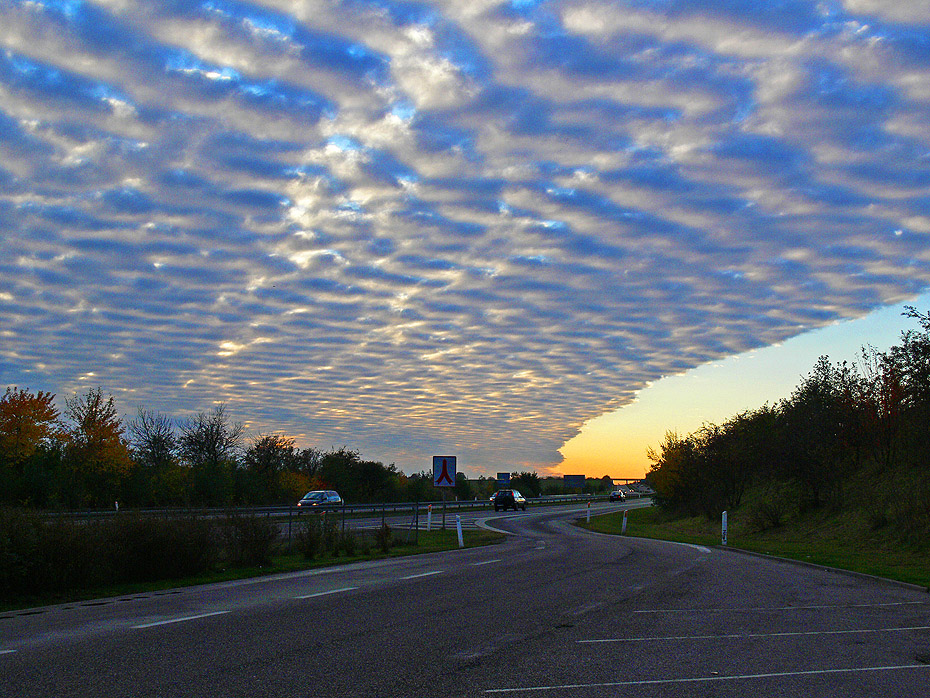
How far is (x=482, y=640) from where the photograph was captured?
9.14 m

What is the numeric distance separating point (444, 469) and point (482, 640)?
75.8 feet

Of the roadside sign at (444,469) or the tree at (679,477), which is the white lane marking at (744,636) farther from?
the tree at (679,477)

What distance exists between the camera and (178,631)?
9688mm

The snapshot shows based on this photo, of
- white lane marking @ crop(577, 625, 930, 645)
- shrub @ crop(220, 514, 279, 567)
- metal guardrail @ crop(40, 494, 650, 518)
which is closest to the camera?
white lane marking @ crop(577, 625, 930, 645)

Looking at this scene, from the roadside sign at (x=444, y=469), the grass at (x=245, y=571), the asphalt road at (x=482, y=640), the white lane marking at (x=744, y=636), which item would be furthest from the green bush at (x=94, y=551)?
the roadside sign at (x=444, y=469)

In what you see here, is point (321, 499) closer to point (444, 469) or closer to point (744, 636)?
point (444, 469)

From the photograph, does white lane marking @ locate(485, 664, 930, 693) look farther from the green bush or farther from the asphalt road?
the green bush

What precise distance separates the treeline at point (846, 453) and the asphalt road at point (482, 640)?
1658 cm

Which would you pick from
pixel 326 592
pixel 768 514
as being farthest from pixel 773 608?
pixel 768 514

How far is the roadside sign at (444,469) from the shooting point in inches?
1259

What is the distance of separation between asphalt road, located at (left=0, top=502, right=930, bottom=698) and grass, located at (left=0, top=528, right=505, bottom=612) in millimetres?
1128

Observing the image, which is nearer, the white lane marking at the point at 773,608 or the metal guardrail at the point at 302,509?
the white lane marking at the point at 773,608

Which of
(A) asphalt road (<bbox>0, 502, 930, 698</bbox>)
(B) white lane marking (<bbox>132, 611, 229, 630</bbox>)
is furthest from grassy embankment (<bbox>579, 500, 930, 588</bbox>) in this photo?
(B) white lane marking (<bbox>132, 611, 229, 630</bbox>)

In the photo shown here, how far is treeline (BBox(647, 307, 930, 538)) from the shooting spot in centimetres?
3059
